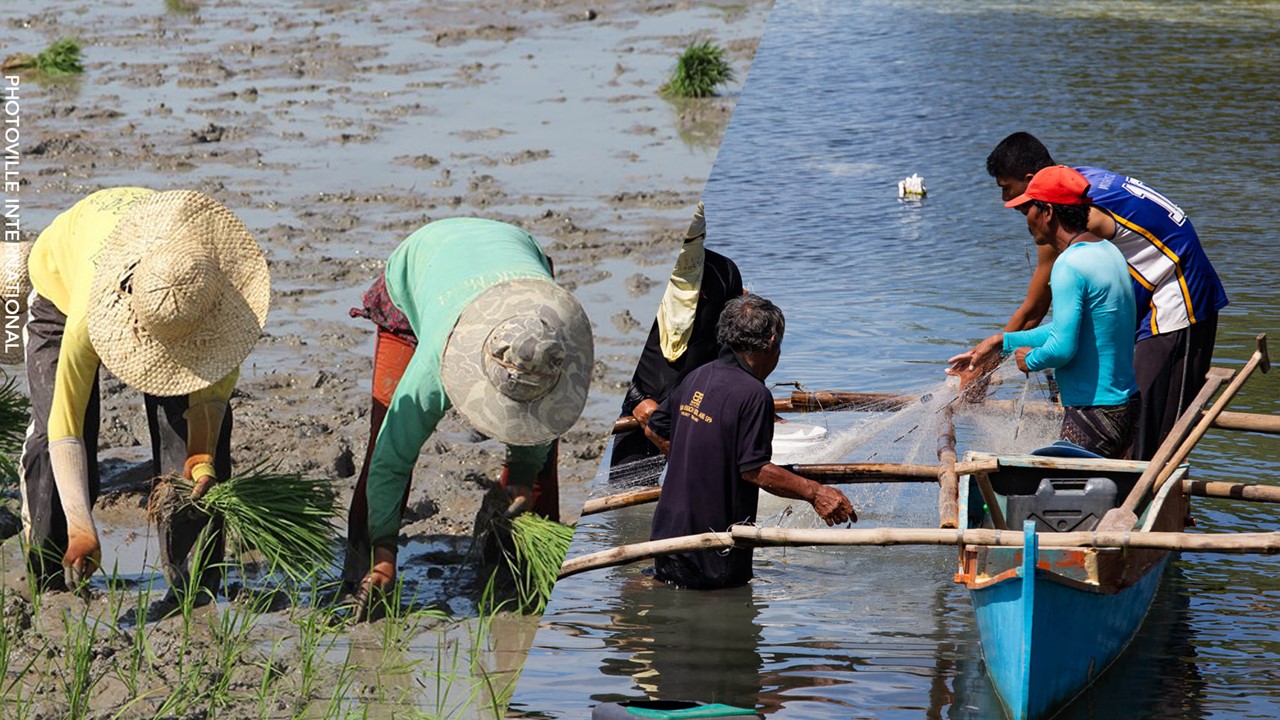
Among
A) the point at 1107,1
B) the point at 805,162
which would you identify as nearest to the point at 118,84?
the point at 805,162

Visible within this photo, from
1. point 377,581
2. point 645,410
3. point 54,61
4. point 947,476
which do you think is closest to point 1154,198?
point 947,476

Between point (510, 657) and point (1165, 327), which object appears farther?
point (1165, 327)

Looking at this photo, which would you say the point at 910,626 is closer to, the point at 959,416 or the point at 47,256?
the point at 959,416

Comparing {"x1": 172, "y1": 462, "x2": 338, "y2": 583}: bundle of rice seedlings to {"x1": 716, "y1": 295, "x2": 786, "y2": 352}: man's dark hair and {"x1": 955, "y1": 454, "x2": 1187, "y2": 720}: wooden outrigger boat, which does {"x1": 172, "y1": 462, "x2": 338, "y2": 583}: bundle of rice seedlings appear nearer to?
{"x1": 716, "y1": 295, "x2": 786, "y2": 352}: man's dark hair

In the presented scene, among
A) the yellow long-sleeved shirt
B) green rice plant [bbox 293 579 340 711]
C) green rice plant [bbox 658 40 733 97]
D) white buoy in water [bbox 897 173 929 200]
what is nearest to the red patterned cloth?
the yellow long-sleeved shirt

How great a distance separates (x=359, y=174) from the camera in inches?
403

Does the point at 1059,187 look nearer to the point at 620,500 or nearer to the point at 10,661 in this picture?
the point at 620,500

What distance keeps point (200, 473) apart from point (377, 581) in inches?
26.0

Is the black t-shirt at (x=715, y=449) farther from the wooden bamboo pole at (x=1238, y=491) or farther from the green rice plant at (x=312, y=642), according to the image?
the wooden bamboo pole at (x=1238, y=491)

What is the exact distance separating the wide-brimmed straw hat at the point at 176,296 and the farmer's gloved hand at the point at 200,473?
0.28 meters

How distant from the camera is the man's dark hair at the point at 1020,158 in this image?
583 centimetres

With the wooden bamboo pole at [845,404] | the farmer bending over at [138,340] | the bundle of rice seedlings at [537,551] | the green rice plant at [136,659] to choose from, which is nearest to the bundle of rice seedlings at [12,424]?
the farmer bending over at [138,340]

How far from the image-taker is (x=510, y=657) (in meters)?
5.10

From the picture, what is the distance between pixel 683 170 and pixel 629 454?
4325 mm
